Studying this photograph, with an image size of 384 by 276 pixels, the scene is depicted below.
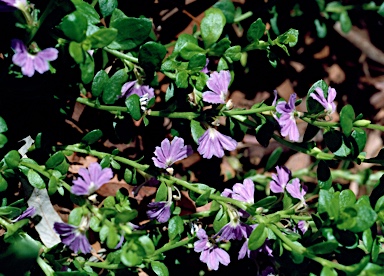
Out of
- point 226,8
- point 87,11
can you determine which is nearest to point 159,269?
point 87,11

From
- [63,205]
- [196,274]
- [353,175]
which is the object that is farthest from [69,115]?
[353,175]

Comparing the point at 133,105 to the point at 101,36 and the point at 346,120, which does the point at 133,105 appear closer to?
the point at 101,36

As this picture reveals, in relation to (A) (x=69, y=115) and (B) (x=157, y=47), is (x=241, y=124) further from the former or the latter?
(A) (x=69, y=115)

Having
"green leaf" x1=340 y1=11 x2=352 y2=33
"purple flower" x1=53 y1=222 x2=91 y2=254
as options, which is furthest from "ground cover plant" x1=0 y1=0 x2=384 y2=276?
"green leaf" x1=340 y1=11 x2=352 y2=33

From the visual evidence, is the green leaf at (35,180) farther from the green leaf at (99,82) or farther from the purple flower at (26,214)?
the green leaf at (99,82)

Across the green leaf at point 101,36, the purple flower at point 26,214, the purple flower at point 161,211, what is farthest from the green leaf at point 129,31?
the purple flower at point 26,214

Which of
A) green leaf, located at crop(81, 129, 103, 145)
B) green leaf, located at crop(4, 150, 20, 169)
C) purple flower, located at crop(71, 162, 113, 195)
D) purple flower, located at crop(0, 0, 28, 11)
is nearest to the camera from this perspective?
purple flower, located at crop(0, 0, 28, 11)

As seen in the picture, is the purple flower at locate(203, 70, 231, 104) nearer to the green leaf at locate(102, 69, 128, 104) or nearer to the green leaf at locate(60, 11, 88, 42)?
the green leaf at locate(102, 69, 128, 104)
